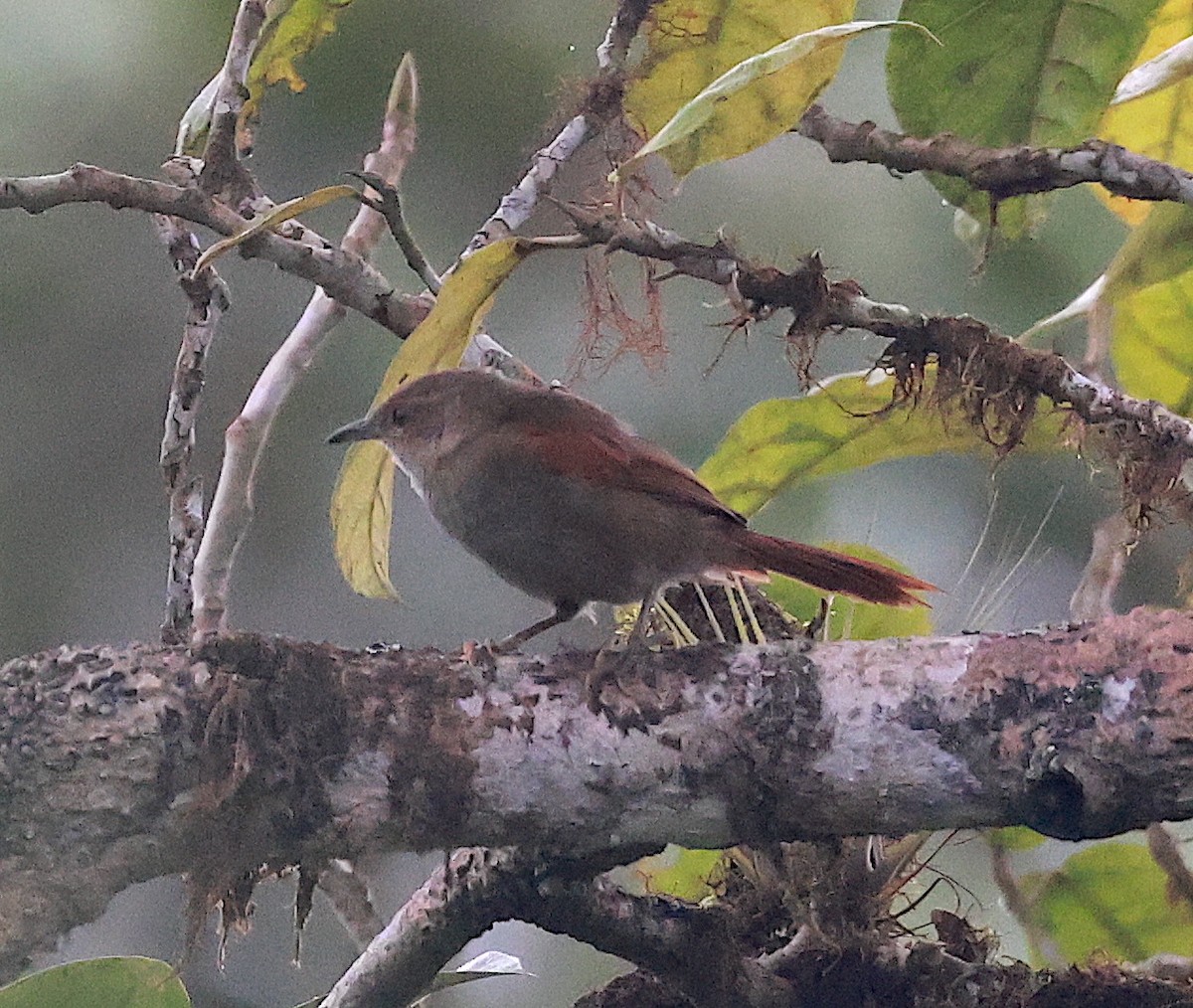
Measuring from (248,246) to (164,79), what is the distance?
3.09 feet

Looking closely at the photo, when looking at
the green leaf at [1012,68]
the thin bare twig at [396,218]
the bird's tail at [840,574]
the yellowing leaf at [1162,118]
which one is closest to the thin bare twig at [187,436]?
the thin bare twig at [396,218]

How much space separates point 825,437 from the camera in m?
1.74

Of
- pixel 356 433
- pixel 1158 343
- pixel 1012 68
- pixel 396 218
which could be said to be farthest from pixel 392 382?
pixel 1158 343

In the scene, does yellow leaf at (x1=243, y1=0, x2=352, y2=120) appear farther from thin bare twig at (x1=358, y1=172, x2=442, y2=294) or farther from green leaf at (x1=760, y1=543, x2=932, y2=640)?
green leaf at (x1=760, y1=543, x2=932, y2=640)

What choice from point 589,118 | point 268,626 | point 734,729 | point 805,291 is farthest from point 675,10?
point 268,626

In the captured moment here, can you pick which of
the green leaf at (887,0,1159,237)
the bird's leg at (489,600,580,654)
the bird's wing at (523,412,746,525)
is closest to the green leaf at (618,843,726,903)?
the bird's leg at (489,600,580,654)

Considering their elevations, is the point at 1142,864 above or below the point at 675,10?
below

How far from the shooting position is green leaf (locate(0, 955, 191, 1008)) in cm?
105

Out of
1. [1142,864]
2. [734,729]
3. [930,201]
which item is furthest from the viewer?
[930,201]

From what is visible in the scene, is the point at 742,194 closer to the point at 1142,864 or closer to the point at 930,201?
the point at 930,201

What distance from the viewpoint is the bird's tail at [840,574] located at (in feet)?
4.83

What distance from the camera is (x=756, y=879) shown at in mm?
1537

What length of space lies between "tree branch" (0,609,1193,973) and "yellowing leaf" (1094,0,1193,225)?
0.98m

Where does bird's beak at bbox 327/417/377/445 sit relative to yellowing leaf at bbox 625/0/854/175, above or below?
below
